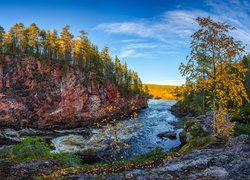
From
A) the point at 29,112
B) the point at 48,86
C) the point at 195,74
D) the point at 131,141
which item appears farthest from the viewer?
the point at 48,86

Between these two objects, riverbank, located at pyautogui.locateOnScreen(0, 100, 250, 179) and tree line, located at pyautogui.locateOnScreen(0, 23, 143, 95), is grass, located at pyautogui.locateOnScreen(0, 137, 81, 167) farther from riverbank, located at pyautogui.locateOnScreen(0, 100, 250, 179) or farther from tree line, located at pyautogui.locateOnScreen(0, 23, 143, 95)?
tree line, located at pyautogui.locateOnScreen(0, 23, 143, 95)

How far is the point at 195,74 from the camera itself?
14.6 metres

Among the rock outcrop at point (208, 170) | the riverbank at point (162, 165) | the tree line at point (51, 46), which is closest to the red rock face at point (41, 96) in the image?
the tree line at point (51, 46)

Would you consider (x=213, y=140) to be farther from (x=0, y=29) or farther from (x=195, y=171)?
(x=0, y=29)

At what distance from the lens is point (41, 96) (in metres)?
56.8

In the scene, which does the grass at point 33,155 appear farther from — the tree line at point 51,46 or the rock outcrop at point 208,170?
the tree line at point 51,46

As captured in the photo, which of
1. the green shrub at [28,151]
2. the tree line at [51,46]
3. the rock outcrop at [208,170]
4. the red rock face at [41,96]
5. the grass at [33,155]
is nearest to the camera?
the rock outcrop at [208,170]

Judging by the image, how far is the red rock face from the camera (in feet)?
172

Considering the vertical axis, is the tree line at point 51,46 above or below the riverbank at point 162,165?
above

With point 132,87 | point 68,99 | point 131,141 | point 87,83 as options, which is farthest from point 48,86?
point 132,87

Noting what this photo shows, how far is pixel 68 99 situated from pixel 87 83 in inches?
386

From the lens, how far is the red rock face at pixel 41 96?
2066 inches

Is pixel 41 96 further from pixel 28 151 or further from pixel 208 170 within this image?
pixel 208 170

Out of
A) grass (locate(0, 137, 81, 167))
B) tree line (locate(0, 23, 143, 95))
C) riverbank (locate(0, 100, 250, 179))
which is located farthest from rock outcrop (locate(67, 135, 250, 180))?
tree line (locate(0, 23, 143, 95))
